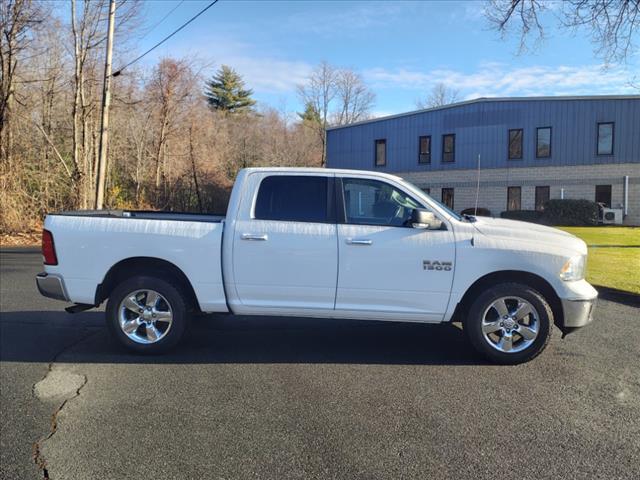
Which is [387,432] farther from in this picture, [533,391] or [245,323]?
[245,323]

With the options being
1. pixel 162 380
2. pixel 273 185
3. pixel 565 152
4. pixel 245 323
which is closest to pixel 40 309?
pixel 245 323

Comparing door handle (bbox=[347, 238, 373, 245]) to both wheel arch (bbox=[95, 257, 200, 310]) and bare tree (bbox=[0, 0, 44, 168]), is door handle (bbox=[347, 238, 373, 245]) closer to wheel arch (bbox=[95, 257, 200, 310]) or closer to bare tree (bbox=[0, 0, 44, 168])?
wheel arch (bbox=[95, 257, 200, 310])

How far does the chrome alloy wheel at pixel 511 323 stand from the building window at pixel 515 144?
29.2 meters

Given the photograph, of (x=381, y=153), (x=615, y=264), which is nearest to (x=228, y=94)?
(x=381, y=153)

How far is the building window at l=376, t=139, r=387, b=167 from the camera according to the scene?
1454 inches

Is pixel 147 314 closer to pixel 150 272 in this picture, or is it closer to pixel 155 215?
pixel 150 272

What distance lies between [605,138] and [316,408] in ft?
101

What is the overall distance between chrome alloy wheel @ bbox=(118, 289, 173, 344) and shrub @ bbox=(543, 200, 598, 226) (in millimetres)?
25662

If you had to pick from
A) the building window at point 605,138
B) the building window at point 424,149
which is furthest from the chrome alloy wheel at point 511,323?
the building window at point 424,149

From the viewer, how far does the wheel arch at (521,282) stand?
16.3ft

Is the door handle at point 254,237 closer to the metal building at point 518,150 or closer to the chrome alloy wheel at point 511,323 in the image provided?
the chrome alloy wheel at point 511,323

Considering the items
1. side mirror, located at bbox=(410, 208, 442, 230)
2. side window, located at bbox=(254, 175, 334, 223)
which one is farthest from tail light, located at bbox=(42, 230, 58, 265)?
side mirror, located at bbox=(410, 208, 442, 230)

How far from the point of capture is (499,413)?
3865 millimetres

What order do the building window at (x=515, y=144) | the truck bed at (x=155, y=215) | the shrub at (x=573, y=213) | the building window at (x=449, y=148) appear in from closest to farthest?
the truck bed at (x=155, y=215), the shrub at (x=573, y=213), the building window at (x=515, y=144), the building window at (x=449, y=148)
